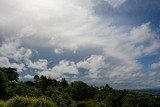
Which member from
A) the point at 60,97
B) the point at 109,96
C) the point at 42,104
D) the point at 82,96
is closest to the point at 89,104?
the point at 60,97

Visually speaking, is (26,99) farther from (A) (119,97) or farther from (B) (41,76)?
(B) (41,76)

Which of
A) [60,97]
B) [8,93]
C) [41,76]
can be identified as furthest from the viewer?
[41,76]

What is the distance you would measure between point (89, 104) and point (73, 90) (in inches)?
1159

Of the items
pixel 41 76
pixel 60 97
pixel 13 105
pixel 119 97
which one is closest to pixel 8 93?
pixel 60 97

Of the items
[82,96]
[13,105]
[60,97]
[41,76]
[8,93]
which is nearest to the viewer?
[13,105]

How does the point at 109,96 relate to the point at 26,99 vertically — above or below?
above

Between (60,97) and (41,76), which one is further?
(41,76)

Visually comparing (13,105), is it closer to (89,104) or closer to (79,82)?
(89,104)

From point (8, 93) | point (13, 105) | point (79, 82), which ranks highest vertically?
point (79, 82)

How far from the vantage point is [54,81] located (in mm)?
145750

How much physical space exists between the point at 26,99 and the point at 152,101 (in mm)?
82404

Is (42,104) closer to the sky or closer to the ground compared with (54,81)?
closer to the ground

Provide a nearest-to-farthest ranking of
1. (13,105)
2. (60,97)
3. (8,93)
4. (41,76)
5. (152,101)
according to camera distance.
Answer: (13,105)
(8,93)
(60,97)
(152,101)
(41,76)

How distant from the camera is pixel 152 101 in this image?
106 m
